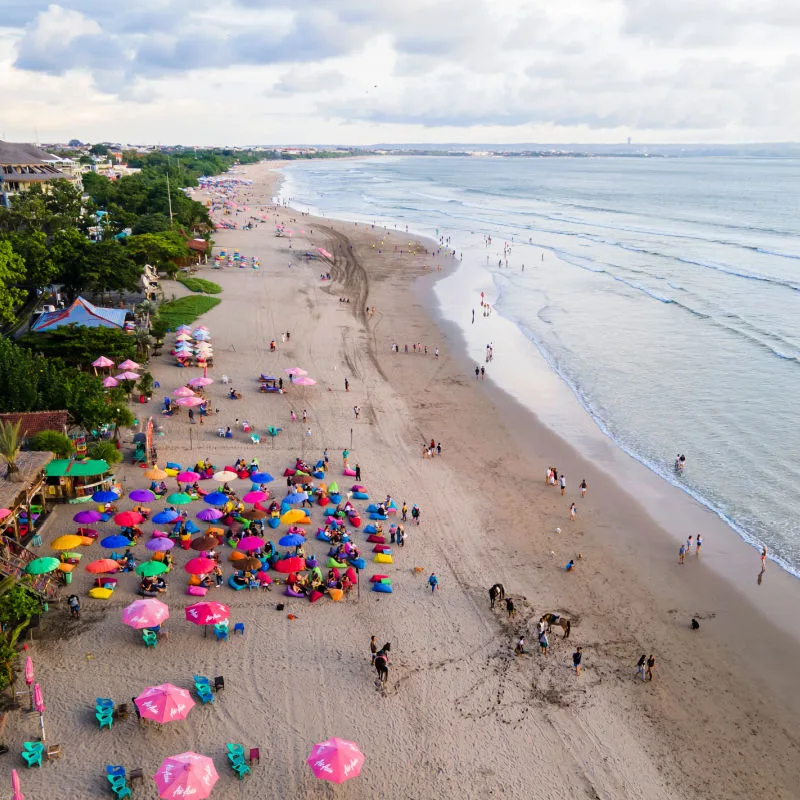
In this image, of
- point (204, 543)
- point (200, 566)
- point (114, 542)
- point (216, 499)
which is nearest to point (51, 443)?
point (114, 542)

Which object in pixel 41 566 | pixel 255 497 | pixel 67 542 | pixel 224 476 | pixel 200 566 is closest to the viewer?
pixel 41 566

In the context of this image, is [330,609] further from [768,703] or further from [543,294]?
[543,294]

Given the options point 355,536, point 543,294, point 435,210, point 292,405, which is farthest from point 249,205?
point 355,536

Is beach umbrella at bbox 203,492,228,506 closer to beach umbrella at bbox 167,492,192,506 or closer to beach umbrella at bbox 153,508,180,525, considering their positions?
beach umbrella at bbox 167,492,192,506

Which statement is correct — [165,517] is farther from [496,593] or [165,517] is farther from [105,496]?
[496,593]

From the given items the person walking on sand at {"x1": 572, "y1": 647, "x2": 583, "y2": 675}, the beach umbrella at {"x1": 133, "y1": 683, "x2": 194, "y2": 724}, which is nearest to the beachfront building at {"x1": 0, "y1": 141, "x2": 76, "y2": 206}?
the beach umbrella at {"x1": 133, "y1": 683, "x2": 194, "y2": 724}

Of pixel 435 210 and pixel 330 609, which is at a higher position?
pixel 435 210
